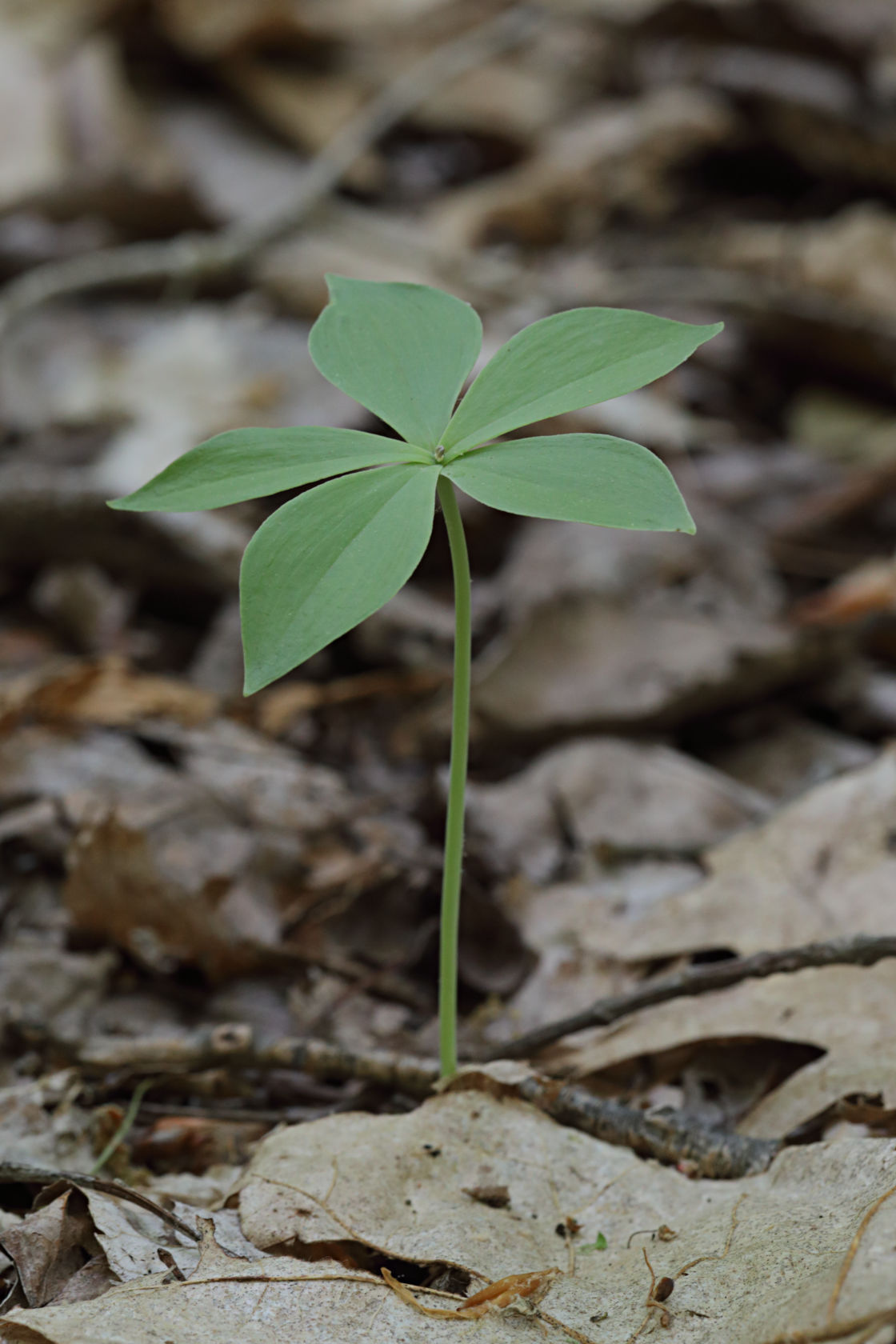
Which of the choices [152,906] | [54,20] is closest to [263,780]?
[152,906]

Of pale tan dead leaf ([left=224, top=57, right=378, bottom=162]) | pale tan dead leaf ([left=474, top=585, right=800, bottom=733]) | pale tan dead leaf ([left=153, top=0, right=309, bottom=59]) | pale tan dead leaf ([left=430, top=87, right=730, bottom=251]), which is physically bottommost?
pale tan dead leaf ([left=474, top=585, right=800, bottom=733])

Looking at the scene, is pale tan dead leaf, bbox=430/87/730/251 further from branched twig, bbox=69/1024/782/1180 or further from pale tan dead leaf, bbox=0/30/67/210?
branched twig, bbox=69/1024/782/1180

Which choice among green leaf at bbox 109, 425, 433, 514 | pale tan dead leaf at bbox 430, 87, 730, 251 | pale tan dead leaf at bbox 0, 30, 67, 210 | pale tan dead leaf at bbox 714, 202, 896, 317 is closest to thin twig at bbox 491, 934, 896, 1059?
green leaf at bbox 109, 425, 433, 514

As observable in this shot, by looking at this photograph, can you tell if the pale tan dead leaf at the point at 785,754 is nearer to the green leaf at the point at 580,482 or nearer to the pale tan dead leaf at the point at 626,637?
the pale tan dead leaf at the point at 626,637

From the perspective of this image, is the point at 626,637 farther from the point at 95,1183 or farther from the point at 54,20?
the point at 54,20

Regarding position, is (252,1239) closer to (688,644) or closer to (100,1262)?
(100,1262)

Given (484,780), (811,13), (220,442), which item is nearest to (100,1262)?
(220,442)

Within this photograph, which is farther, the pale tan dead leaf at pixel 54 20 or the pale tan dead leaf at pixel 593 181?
the pale tan dead leaf at pixel 54 20

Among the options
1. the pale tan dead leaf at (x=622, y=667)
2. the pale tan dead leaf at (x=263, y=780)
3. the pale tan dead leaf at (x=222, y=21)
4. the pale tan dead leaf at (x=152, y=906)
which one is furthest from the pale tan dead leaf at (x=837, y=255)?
the pale tan dead leaf at (x=152, y=906)
